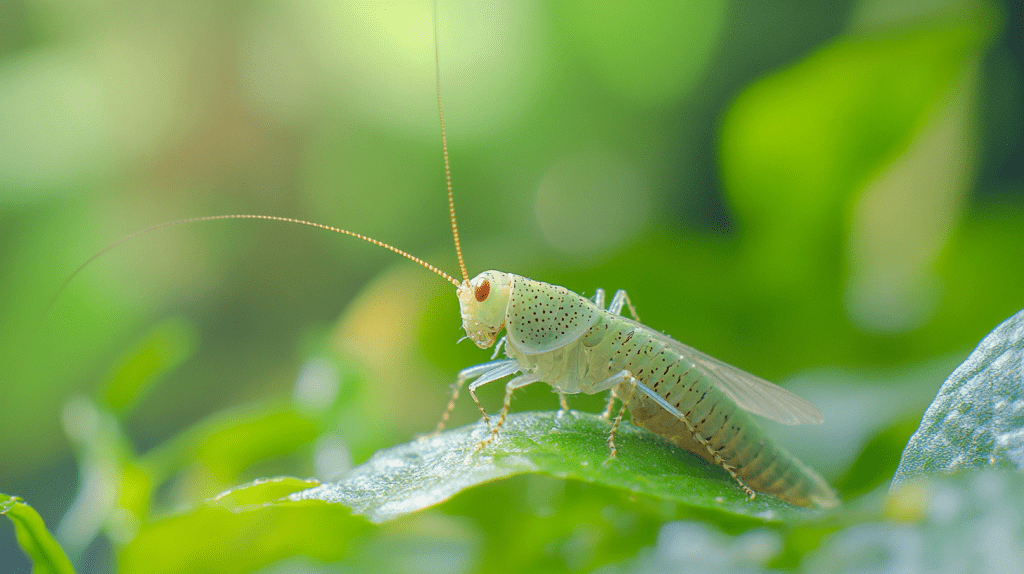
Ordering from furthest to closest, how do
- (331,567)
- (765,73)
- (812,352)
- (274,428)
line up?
(765,73) < (812,352) < (274,428) < (331,567)

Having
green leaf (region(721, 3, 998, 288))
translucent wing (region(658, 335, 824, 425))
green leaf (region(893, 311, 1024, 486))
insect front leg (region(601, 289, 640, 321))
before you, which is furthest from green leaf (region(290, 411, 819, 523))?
green leaf (region(721, 3, 998, 288))

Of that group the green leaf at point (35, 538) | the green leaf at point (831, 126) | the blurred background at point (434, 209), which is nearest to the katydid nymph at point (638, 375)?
the blurred background at point (434, 209)

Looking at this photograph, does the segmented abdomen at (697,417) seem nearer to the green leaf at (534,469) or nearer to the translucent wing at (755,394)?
the translucent wing at (755,394)

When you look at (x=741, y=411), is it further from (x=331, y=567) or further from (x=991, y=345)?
(x=331, y=567)

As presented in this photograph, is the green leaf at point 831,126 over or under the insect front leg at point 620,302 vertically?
over

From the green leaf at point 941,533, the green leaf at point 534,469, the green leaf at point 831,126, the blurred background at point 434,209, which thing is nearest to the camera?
the green leaf at point 941,533

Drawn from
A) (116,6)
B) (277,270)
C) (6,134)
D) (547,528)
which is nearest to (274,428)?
(547,528)
